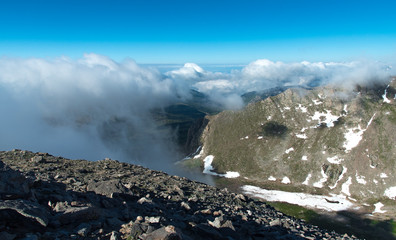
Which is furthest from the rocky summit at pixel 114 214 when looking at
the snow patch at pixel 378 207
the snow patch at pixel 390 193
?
the snow patch at pixel 390 193

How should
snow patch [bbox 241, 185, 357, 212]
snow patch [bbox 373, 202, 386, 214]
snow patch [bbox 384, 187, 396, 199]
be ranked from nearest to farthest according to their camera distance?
snow patch [bbox 373, 202, 386, 214] → snow patch [bbox 241, 185, 357, 212] → snow patch [bbox 384, 187, 396, 199]

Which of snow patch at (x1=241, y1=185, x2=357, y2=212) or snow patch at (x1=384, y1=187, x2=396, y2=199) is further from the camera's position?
snow patch at (x1=384, y1=187, x2=396, y2=199)

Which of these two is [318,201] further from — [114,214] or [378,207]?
[114,214]

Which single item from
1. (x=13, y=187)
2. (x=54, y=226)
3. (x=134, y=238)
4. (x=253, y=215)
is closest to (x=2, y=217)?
(x=54, y=226)

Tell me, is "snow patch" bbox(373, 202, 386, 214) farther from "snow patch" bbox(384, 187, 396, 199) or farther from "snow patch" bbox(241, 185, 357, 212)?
"snow patch" bbox(384, 187, 396, 199)

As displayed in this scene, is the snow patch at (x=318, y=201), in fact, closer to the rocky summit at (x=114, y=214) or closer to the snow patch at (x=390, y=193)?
the snow patch at (x=390, y=193)

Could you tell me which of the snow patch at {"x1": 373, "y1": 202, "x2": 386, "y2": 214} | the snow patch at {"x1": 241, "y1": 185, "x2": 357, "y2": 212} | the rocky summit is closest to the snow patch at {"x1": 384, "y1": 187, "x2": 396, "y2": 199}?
the snow patch at {"x1": 373, "y1": 202, "x2": 386, "y2": 214}

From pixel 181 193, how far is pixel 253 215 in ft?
37.7

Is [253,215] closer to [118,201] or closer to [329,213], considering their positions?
[118,201]

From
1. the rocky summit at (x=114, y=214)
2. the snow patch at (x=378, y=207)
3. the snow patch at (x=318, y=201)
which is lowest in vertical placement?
the snow patch at (x=318, y=201)

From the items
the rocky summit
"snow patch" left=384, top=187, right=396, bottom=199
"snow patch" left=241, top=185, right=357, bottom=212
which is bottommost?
"snow patch" left=241, top=185, right=357, bottom=212

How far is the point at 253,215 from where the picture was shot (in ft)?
118

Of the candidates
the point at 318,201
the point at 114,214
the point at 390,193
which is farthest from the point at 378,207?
the point at 114,214

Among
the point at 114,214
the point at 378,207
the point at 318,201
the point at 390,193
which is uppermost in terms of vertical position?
the point at 114,214
